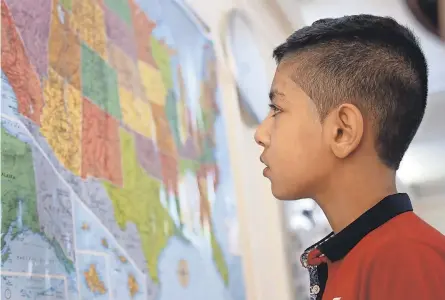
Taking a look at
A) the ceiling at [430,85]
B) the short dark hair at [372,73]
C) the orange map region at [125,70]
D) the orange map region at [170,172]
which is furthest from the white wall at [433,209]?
the short dark hair at [372,73]

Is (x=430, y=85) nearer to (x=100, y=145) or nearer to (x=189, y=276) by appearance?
(x=189, y=276)

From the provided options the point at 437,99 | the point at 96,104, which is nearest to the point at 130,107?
the point at 96,104

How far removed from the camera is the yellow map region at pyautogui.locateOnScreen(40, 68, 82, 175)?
0.98 meters

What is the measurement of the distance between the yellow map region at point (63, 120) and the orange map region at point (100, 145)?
19mm

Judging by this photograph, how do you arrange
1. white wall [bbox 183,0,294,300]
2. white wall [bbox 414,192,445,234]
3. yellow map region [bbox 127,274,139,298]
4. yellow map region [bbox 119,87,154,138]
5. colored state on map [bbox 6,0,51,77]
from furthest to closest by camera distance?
1. white wall [bbox 414,192,445,234]
2. white wall [bbox 183,0,294,300]
3. yellow map region [bbox 119,87,154,138]
4. yellow map region [bbox 127,274,139,298]
5. colored state on map [bbox 6,0,51,77]

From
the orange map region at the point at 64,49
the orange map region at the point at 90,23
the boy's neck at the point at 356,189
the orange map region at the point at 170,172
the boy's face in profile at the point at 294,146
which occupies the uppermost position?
the orange map region at the point at 90,23

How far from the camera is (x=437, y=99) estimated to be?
95.9 inches

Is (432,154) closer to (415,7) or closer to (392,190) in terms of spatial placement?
(415,7)

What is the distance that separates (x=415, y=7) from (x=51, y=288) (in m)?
1.64

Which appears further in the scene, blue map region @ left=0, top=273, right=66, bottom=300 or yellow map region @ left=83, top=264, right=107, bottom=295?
yellow map region @ left=83, top=264, right=107, bottom=295

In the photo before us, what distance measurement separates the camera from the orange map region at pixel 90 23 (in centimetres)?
111

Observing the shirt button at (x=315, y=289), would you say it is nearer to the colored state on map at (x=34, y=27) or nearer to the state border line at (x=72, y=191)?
the state border line at (x=72, y=191)

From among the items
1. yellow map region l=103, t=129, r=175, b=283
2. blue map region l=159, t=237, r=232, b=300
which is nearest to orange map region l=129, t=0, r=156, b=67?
yellow map region l=103, t=129, r=175, b=283

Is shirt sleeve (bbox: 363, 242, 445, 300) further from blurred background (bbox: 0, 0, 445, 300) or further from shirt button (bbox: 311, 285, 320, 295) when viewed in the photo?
blurred background (bbox: 0, 0, 445, 300)
